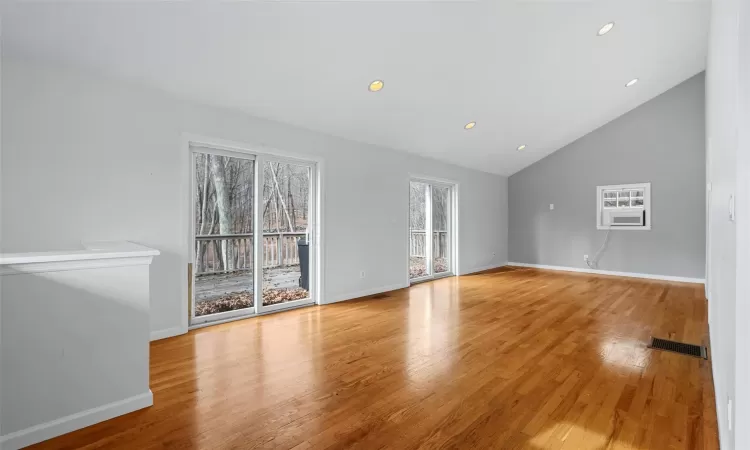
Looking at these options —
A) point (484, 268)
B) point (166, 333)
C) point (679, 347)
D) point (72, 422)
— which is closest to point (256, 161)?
point (166, 333)

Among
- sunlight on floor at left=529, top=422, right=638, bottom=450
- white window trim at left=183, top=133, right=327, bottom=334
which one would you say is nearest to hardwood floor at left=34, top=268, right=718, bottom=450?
sunlight on floor at left=529, top=422, right=638, bottom=450

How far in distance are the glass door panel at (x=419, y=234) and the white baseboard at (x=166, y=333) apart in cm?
396

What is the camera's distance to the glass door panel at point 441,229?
22.8ft

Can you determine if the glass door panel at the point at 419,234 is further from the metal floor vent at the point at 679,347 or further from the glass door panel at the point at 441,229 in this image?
the metal floor vent at the point at 679,347

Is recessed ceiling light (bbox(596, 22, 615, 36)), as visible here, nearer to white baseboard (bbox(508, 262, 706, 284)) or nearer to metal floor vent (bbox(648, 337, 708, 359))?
metal floor vent (bbox(648, 337, 708, 359))

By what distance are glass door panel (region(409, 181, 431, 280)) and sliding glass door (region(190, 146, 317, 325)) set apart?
7.92 ft

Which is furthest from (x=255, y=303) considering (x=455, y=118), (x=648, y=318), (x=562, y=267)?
(x=562, y=267)

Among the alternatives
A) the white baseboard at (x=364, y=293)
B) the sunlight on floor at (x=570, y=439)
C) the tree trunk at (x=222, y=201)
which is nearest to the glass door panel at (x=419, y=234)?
the white baseboard at (x=364, y=293)

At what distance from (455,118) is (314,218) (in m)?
2.47

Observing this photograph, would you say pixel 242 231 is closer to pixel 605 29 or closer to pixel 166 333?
pixel 166 333

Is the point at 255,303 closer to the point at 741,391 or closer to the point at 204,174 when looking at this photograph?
the point at 204,174

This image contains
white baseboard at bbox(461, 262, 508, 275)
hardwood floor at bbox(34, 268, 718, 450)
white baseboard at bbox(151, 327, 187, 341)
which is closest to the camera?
hardwood floor at bbox(34, 268, 718, 450)

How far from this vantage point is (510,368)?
2.75m

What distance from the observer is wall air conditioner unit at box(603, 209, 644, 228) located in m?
7.05
